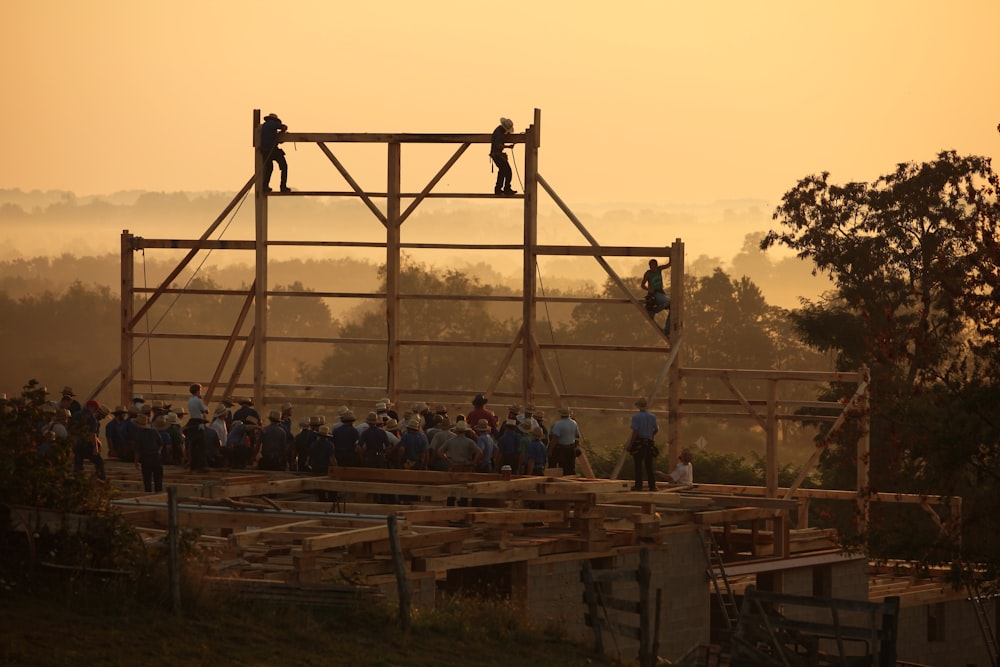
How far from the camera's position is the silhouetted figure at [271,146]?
33250 millimetres

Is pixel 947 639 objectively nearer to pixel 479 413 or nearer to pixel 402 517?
pixel 479 413

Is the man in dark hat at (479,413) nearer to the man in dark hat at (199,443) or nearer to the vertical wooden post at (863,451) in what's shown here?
the man in dark hat at (199,443)

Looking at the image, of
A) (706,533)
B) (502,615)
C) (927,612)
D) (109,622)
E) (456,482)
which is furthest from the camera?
(927,612)

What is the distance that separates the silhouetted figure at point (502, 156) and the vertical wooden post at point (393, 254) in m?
1.86

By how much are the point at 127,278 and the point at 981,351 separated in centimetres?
1675

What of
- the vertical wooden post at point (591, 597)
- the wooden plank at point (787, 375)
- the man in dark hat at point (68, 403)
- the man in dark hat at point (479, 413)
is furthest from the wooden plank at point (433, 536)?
the wooden plank at point (787, 375)

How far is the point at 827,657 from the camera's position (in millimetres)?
21766

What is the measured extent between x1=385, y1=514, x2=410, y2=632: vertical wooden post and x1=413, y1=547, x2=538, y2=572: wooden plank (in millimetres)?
1420

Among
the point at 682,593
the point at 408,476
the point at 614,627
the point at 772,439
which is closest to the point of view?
the point at 614,627

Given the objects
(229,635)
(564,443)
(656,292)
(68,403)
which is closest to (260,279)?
(68,403)

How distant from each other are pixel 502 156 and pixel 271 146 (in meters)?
4.48

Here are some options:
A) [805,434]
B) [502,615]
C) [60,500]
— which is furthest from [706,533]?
[805,434]

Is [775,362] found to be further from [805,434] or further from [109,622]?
[109,622]

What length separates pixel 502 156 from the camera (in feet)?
105
